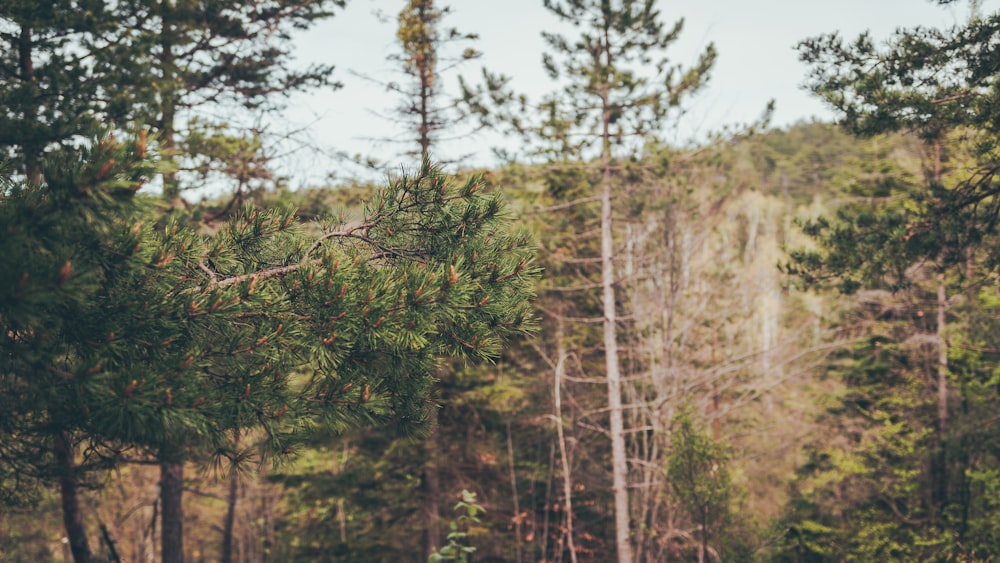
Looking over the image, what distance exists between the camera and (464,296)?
269 centimetres

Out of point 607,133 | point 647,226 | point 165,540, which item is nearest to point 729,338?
point 647,226

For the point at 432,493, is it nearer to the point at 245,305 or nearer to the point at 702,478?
the point at 702,478

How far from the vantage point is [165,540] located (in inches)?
315

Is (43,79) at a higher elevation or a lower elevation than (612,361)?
higher

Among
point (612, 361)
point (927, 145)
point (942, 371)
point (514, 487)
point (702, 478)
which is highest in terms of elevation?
point (927, 145)

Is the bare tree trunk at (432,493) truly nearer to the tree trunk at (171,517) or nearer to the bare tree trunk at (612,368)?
the bare tree trunk at (612,368)

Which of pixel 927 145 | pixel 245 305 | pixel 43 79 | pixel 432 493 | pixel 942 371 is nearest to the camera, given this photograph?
pixel 245 305

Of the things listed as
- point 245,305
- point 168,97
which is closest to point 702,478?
point 245,305

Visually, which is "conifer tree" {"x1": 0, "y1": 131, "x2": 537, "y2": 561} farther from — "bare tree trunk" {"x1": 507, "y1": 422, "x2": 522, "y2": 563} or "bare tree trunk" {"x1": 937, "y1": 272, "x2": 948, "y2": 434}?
"bare tree trunk" {"x1": 937, "y1": 272, "x2": 948, "y2": 434}

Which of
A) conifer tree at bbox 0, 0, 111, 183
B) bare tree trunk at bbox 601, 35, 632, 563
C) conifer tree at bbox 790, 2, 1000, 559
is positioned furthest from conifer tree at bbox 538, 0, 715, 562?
conifer tree at bbox 0, 0, 111, 183

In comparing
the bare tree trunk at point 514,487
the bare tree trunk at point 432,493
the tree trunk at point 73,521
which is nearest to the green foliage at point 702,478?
the bare tree trunk at point 432,493

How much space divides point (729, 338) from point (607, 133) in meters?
5.74

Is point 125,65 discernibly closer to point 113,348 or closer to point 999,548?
point 113,348

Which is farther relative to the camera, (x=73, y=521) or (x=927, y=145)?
(x=927, y=145)
